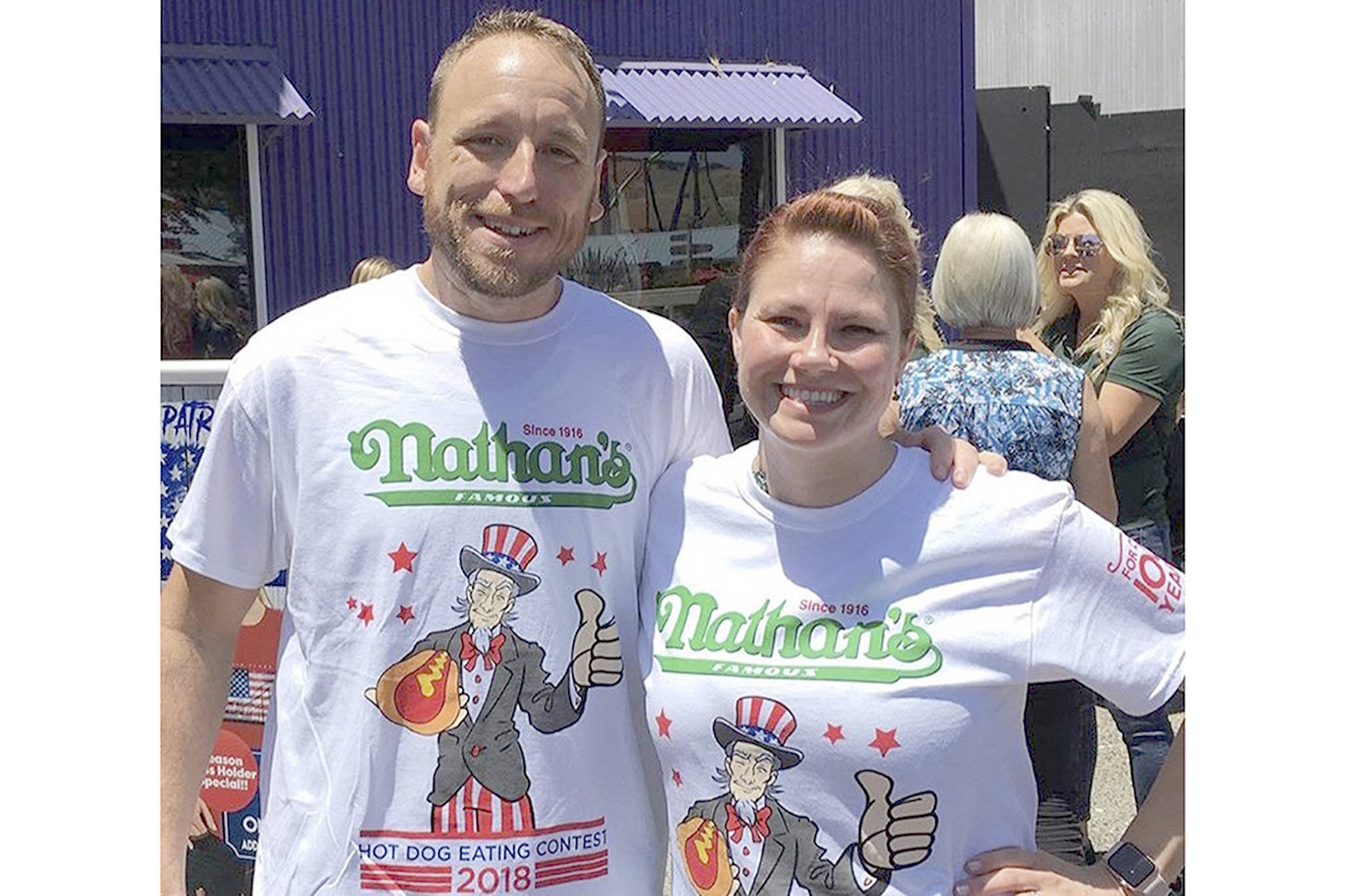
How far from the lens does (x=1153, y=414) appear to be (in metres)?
4.31

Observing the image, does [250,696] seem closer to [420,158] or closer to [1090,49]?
[420,158]

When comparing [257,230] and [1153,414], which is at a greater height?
[257,230]

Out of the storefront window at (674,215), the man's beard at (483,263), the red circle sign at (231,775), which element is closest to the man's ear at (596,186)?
the man's beard at (483,263)

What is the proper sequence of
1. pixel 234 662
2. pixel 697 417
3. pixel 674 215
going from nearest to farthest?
1. pixel 697 417
2. pixel 234 662
3. pixel 674 215

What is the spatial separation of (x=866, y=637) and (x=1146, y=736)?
2428 millimetres

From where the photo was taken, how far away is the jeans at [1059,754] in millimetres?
3617

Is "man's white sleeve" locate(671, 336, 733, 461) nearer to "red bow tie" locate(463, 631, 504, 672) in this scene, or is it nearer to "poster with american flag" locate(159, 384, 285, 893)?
"red bow tie" locate(463, 631, 504, 672)

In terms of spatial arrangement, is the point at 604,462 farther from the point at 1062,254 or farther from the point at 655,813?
the point at 1062,254

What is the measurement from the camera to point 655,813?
7.48 ft

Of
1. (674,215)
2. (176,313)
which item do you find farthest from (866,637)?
(674,215)

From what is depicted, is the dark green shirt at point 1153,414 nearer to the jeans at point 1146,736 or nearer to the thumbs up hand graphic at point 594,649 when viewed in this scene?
the jeans at point 1146,736

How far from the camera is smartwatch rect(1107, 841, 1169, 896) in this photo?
6.97 feet

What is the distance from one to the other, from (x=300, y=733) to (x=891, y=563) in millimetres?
871
